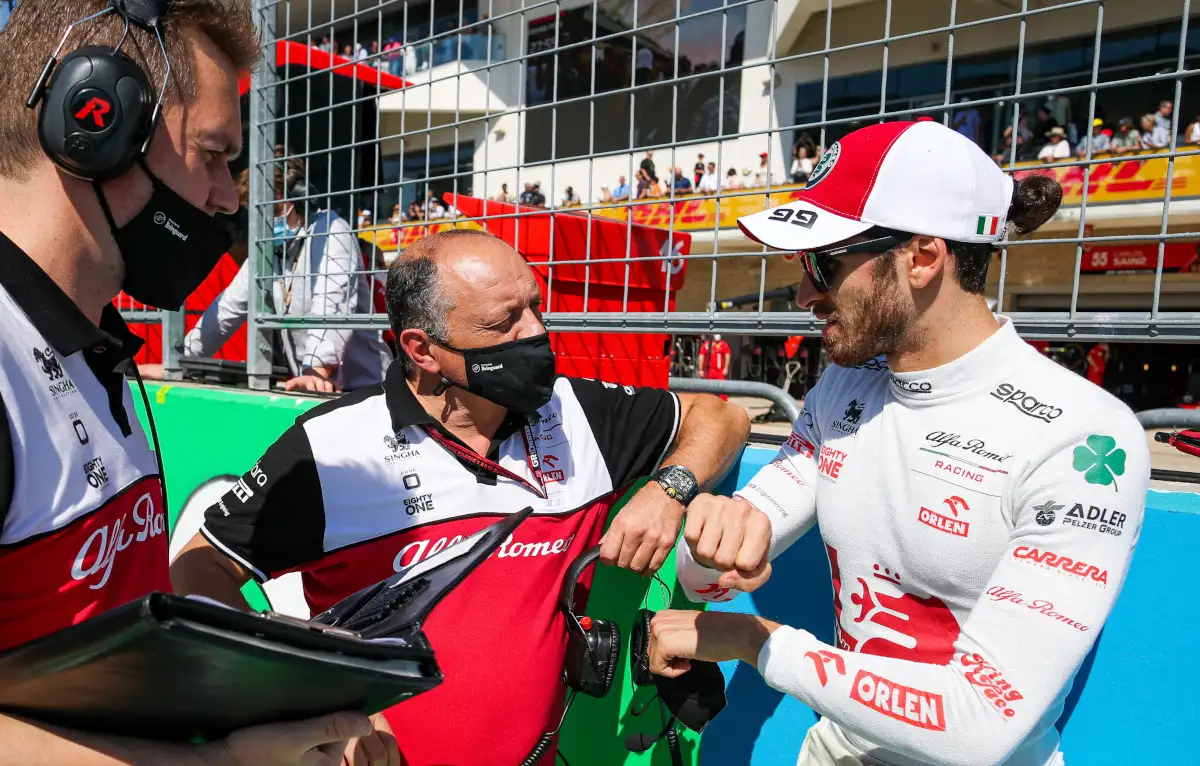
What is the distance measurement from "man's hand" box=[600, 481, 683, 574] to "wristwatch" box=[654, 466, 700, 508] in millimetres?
105

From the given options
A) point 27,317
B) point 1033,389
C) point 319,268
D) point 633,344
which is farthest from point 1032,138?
point 27,317

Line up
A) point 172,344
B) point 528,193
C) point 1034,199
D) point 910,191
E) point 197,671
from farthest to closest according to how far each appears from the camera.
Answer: point 528,193
point 172,344
point 1034,199
point 910,191
point 197,671

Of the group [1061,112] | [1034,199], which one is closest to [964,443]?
[1034,199]

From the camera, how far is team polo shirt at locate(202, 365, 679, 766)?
179cm

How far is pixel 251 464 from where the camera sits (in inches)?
118

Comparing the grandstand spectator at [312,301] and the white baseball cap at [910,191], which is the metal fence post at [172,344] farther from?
the white baseball cap at [910,191]

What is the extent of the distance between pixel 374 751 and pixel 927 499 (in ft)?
3.71

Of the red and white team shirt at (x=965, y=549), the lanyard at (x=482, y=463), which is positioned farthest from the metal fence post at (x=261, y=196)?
the red and white team shirt at (x=965, y=549)

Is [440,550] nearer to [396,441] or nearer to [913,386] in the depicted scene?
[396,441]

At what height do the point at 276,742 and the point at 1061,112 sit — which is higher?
the point at 1061,112

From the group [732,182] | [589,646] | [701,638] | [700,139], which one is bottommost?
[589,646]

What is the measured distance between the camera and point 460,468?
1948mm

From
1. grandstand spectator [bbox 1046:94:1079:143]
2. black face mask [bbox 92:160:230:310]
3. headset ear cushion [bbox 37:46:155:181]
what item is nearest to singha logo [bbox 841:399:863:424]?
black face mask [bbox 92:160:230:310]

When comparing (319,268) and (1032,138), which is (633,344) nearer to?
(319,268)
